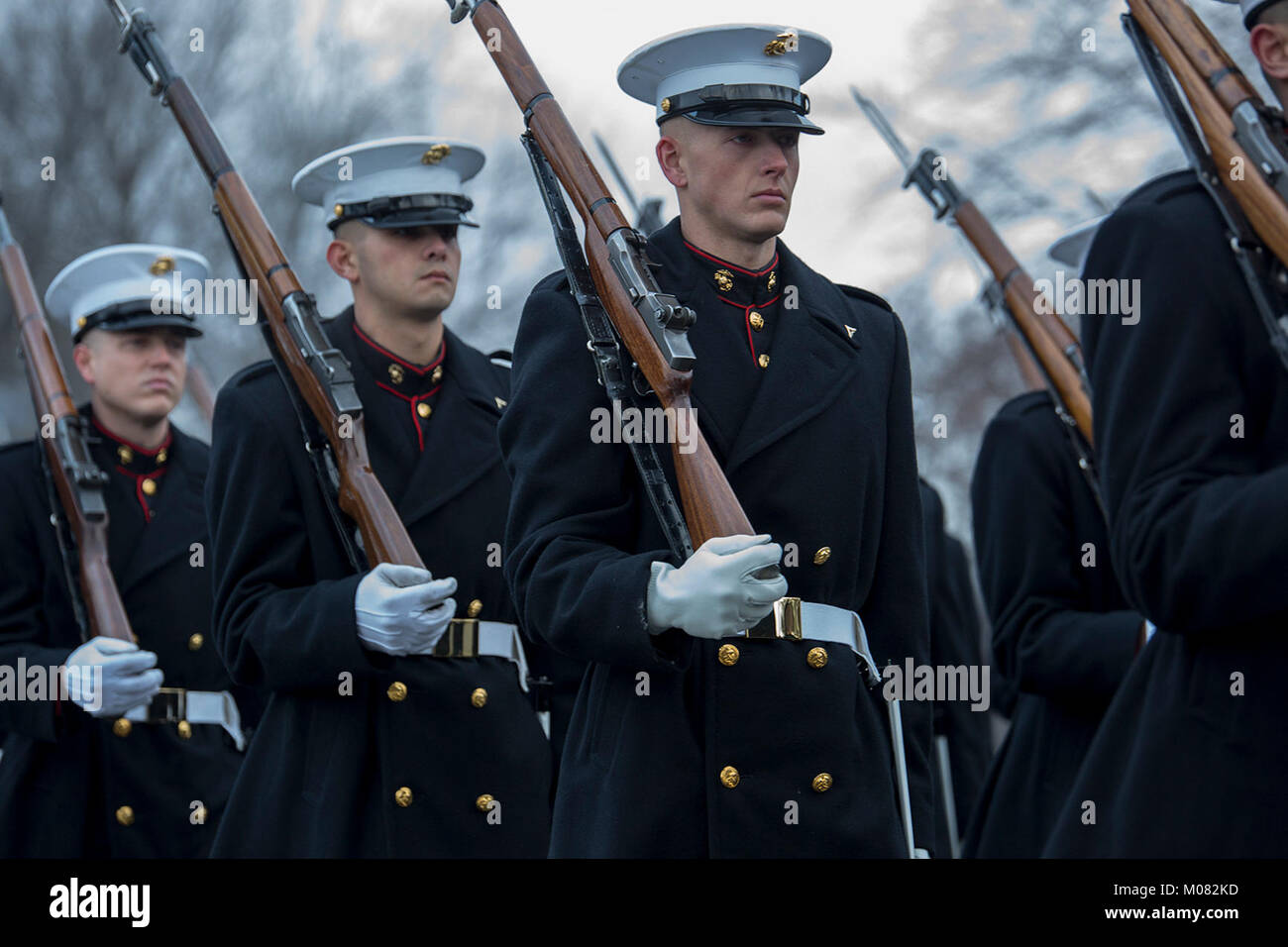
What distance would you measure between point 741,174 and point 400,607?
1537mm

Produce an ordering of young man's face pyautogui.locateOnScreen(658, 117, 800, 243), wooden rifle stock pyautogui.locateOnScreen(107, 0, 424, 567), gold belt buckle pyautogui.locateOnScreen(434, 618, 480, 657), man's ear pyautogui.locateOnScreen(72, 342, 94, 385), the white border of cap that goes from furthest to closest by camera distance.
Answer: man's ear pyautogui.locateOnScreen(72, 342, 94, 385), gold belt buckle pyautogui.locateOnScreen(434, 618, 480, 657), wooden rifle stock pyautogui.locateOnScreen(107, 0, 424, 567), the white border of cap, young man's face pyautogui.locateOnScreen(658, 117, 800, 243)

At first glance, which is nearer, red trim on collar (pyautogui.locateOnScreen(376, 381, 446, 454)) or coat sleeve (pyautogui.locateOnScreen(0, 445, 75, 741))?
red trim on collar (pyautogui.locateOnScreen(376, 381, 446, 454))

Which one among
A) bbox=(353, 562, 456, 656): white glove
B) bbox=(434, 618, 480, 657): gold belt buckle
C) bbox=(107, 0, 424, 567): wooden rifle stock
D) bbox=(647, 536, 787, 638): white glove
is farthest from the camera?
bbox=(434, 618, 480, 657): gold belt buckle

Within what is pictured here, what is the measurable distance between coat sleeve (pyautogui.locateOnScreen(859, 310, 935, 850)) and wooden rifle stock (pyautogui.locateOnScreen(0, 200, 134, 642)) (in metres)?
3.10

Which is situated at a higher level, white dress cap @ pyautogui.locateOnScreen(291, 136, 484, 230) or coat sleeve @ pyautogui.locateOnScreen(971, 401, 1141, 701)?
white dress cap @ pyautogui.locateOnScreen(291, 136, 484, 230)

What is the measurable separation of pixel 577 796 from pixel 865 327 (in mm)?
1210

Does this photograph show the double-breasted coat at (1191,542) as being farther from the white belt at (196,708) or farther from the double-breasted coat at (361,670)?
the white belt at (196,708)

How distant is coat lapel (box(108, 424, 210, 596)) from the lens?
656 centimetres

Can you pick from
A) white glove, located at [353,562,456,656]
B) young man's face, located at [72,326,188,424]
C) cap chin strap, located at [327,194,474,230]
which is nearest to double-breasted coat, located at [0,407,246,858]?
young man's face, located at [72,326,188,424]

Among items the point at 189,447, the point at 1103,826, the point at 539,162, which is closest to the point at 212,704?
the point at 189,447

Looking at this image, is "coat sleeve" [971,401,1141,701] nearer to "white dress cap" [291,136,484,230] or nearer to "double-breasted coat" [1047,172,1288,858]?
"double-breasted coat" [1047,172,1288,858]

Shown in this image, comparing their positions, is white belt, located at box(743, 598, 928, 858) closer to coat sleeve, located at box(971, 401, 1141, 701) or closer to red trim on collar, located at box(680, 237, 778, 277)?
red trim on collar, located at box(680, 237, 778, 277)

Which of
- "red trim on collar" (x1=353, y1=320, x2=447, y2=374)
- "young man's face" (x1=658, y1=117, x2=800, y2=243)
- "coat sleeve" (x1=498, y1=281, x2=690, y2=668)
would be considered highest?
"red trim on collar" (x1=353, y1=320, x2=447, y2=374)

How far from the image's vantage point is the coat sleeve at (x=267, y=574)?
4.93 meters
